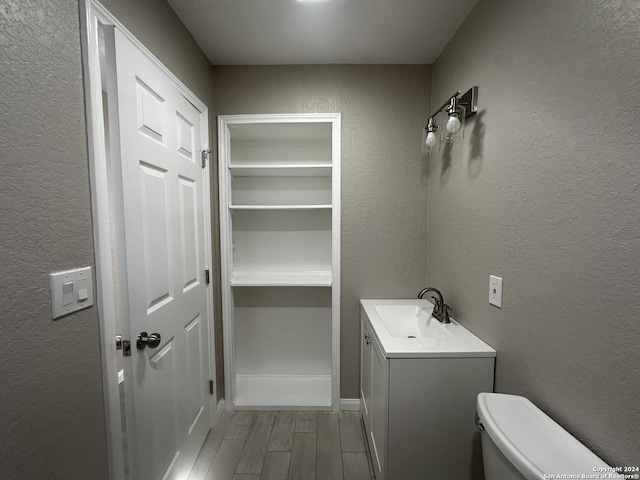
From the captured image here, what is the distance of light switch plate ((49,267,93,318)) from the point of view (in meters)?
0.76

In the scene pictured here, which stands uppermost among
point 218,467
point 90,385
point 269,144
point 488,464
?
point 269,144

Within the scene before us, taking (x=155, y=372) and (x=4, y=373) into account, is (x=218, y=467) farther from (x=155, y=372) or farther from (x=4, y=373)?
(x=4, y=373)

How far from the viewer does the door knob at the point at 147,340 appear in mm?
1114

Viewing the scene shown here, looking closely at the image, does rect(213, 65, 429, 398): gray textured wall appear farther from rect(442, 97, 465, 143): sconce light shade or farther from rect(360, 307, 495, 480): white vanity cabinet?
rect(360, 307, 495, 480): white vanity cabinet

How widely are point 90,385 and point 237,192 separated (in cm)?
165

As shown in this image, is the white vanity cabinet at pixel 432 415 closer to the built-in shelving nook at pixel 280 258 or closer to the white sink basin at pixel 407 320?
the white sink basin at pixel 407 320

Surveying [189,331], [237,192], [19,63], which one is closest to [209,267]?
[189,331]

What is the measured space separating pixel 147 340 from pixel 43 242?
588 millimetres

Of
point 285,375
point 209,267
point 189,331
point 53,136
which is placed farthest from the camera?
point 285,375

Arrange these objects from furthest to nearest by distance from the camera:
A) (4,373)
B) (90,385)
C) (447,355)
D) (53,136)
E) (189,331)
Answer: (189,331)
(447,355)
(90,385)
(53,136)
(4,373)

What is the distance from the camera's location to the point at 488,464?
89 centimetres

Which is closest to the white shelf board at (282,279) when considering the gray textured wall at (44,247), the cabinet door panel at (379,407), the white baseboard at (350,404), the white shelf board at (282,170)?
the cabinet door panel at (379,407)

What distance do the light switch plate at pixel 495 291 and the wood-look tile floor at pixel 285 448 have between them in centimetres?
122

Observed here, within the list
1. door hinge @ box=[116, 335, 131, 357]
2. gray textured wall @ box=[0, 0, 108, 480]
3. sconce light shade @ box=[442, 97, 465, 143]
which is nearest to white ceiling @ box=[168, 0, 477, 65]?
sconce light shade @ box=[442, 97, 465, 143]
